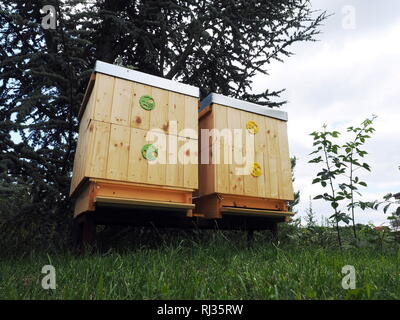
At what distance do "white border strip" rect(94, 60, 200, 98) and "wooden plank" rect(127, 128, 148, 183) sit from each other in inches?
21.8

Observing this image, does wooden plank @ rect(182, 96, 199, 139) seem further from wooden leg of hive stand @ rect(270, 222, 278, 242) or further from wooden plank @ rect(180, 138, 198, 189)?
wooden leg of hive stand @ rect(270, 222, 278, 242)

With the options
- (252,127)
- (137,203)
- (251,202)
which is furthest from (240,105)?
(137,203)

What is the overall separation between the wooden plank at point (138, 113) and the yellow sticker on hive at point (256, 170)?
1.30 meters

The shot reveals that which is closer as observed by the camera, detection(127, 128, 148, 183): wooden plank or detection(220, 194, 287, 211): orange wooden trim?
detection(127, 128, 148, 183): wooden plank

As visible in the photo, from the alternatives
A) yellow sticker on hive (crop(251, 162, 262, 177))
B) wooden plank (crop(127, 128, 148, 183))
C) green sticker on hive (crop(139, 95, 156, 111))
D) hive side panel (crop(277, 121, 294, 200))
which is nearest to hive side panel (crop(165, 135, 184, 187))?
wooden plank (crop(127, 128, 148, 183))

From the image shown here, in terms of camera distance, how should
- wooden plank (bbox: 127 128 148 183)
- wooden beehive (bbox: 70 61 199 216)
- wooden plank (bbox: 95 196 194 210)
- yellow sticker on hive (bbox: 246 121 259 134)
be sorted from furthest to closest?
1. yellow sticker on hive (bbox: 246 121 259 134)
2. wooden plank (bbox: 127 128 148 183)
3. wooden beehive (bbox: 70 61 199 216)
4. wooden plank (bbox: 95 196 194 210)

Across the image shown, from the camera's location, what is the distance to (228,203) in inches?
137

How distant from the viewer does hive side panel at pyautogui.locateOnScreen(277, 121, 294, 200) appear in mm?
3854

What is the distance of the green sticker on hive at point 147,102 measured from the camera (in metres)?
3.21

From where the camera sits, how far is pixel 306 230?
17.7ft

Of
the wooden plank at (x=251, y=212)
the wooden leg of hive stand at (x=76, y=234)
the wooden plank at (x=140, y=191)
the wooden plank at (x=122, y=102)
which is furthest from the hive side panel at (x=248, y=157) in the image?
the wooden leg of hive stand at (x=76, y=234)
